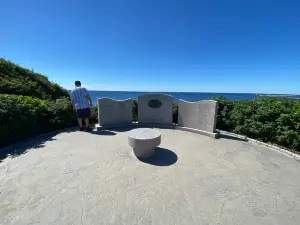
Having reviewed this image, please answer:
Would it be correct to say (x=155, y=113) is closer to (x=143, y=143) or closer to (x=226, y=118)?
(x=226, y=118)

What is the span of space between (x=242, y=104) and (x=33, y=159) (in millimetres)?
7268

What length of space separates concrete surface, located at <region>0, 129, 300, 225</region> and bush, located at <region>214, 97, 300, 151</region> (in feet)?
2.75

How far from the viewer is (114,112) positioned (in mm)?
7438

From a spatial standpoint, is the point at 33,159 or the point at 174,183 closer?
the point at 174,183

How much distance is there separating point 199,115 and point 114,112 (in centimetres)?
375

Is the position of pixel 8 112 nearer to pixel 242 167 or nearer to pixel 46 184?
pixel 46 184

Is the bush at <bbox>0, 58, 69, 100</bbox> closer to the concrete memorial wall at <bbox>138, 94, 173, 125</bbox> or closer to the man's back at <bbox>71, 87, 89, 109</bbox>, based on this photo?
the man's back at <bbox>71, 87, 89, 109</bbox>

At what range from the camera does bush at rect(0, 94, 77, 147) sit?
199 inches

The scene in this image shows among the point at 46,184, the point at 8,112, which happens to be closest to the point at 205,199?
the point at 46,184

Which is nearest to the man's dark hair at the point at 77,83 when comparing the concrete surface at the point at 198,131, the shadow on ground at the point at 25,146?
the shadow on ground at the point at 25,146

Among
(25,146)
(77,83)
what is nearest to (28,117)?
(25,146)

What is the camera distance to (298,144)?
15.6ft

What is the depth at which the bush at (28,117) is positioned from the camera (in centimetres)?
507

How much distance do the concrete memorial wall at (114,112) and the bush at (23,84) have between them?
5569 millimetres
